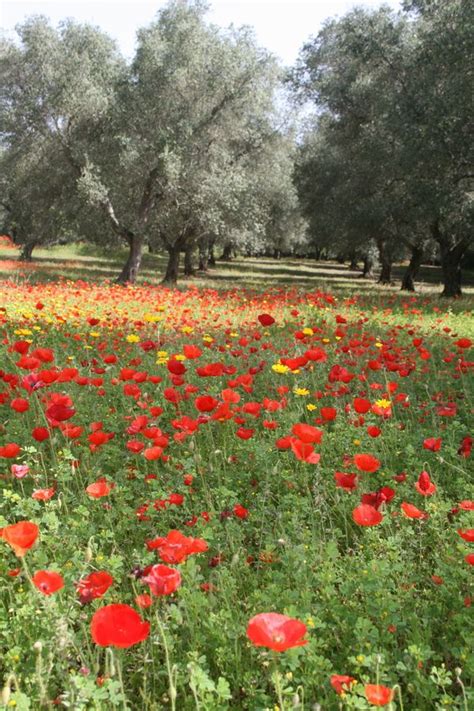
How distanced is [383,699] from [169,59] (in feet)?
70.0

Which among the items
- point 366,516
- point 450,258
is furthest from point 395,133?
point 366,516

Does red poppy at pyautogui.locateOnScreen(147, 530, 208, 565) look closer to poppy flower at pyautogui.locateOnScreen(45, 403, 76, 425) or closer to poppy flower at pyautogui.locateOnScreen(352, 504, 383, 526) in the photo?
poppy flower at pyautogui.locateOnScreen(352, 504, 383, 526)

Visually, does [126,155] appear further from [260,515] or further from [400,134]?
[260,515]

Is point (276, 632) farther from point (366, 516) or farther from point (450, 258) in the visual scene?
point (450, 258)

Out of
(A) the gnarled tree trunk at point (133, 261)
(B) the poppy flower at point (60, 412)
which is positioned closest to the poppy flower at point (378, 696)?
(B) the poppy flower at point (60, 412)

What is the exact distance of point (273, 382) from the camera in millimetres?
5934

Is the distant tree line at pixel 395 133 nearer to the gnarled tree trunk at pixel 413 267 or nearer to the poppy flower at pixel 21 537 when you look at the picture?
the gnarled tree trunk at pixel 413 267

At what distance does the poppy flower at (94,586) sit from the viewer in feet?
5.68

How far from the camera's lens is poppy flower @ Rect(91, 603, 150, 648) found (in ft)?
4.43

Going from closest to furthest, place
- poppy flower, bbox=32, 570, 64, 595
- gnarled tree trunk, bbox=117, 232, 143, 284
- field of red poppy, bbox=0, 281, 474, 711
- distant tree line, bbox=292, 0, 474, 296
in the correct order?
poppy flower, bbox=32, 570, 64, 595 < field of red poppy, bbox=0, 281, 474, 711 < distant tree line, bbox=292, 0, 474, 296 < gnarled tree trunk, bbox=117, 232, 143, 284

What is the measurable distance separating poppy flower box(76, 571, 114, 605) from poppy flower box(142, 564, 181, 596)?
0.27 m

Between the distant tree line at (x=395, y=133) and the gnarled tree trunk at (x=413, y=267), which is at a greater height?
the distant tree line at (x=395, y=133)

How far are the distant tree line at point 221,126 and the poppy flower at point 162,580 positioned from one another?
1653 cm

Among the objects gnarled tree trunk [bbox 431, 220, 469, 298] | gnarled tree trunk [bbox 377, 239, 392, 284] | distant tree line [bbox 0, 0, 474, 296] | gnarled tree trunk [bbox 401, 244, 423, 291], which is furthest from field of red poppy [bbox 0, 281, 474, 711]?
gnarled tree trunk [bbox 377, 239, 392, 284]
